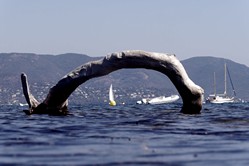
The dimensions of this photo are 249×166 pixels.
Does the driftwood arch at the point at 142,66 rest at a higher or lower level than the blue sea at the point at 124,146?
higher

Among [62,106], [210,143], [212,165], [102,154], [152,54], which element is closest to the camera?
[212,165]

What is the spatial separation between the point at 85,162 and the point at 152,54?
17.6m

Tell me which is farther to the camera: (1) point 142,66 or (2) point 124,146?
(1) point 142,66

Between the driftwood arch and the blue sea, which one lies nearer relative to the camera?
the blue sea

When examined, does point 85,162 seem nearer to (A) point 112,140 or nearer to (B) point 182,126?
(A) point 112,140

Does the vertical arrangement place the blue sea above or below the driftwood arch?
below

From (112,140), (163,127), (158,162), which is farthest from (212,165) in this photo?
(163,127)

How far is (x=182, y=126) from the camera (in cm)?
1911

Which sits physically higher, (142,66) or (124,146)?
(142,66)

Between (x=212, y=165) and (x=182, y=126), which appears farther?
(x=182, y=126)

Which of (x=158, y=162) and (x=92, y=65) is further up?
(x=92, y=65)

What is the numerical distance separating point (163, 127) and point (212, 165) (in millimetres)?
8365

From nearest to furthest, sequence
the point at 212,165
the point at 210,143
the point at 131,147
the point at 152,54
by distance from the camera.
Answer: the point at 212,165 → the point at 131,147 → the point at 210,143 → the point at 152,54

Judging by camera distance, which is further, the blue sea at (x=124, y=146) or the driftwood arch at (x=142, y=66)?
the driftwood arch at (x=142, y=66)
